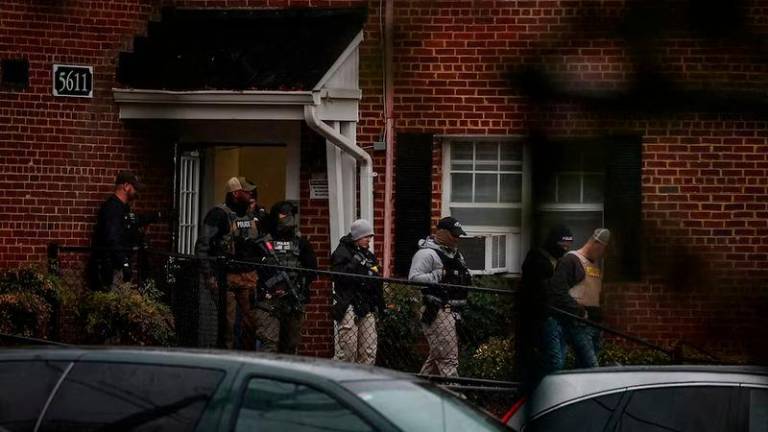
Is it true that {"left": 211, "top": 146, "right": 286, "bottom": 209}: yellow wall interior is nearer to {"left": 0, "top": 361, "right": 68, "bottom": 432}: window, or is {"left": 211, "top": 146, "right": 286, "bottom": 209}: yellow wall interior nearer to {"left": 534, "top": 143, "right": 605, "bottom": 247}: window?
{"left": 0, "top": 361, "right": 68, "bottom": 432}: window

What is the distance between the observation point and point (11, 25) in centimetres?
231

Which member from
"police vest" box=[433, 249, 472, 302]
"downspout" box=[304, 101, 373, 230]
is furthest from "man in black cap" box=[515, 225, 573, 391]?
"police vest" box=[433, 249, 472, 302]

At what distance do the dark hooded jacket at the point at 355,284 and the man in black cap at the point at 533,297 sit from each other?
316 inches

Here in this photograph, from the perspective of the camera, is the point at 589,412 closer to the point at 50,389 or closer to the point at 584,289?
the point at 50,389

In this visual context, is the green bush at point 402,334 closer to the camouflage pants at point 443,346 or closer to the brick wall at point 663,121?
the camouflage pants at point 443,346

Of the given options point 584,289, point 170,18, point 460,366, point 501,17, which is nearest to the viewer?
point 501,17

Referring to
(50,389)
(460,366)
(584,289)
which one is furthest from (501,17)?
(460,366)

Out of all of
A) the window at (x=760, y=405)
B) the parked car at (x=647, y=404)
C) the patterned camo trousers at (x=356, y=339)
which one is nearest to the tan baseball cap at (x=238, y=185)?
the patterned camo trousers at (x=356, y=339)

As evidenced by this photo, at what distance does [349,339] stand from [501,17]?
816cm

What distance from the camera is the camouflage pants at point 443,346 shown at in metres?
8.89

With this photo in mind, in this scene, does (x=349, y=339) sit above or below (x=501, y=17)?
below

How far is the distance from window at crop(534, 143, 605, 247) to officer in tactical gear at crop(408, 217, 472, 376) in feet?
23.5

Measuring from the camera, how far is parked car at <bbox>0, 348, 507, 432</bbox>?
4891mm

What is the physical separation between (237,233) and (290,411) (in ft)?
19.4
